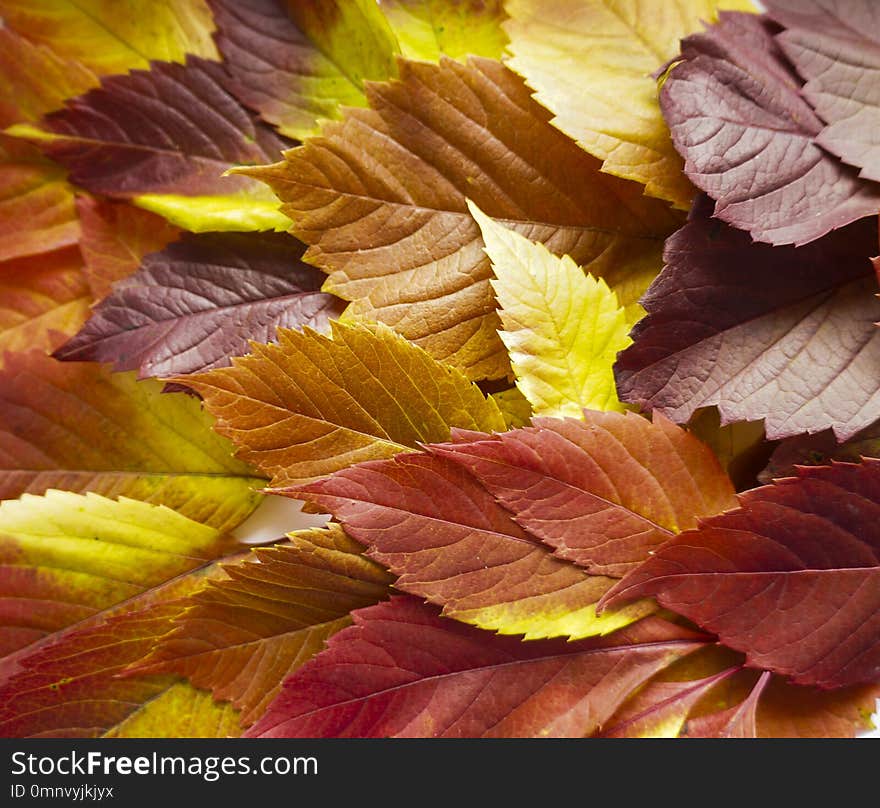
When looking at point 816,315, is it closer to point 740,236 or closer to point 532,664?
point 740,236

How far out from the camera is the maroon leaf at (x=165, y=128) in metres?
0.56

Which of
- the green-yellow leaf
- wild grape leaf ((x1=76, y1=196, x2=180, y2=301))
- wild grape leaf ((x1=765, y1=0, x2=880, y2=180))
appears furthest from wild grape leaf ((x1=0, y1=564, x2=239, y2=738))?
wild grape leaf ((x1=765, y1=0, x2=880, y2=180))

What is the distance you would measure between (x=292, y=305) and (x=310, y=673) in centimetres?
22

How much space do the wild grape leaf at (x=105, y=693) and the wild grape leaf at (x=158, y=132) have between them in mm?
266

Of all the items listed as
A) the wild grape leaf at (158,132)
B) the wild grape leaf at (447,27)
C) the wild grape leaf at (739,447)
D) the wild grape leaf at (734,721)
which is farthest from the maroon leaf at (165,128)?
the wild grape leaf at (734,721)

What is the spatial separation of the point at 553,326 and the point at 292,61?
0.24 meters

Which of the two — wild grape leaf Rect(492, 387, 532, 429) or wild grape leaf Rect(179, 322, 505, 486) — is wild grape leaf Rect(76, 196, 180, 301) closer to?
wild grape leaf Rect(179, 322, 505, 486)

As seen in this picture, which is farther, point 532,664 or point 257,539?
point 257,539

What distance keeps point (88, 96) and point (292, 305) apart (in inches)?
7.7

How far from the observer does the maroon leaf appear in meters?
0.56

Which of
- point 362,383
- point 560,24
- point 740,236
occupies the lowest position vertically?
point 362,383

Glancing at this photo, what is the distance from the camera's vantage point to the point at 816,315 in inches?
18.9

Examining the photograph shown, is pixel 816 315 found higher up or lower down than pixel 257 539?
higher up

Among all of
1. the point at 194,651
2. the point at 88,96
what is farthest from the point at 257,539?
the point at 88,96
